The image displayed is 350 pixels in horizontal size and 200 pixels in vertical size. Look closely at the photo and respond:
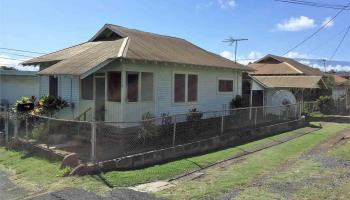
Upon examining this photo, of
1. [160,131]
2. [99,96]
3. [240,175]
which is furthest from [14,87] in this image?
[240,175]

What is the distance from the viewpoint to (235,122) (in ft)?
53.8

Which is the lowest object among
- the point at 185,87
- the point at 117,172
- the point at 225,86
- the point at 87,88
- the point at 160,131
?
the point at 117,172

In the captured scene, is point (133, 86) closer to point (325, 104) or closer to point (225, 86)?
point (225, 86)

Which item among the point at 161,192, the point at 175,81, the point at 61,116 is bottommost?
the point at 161,192

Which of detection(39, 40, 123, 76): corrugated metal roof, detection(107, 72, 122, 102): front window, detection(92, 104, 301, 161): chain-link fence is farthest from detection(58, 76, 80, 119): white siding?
detection(92, 104, 301, 161): chain-link fence

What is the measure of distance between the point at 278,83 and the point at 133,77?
1797cm

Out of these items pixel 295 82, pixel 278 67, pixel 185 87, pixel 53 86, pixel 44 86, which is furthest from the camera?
Answer: pixel 278 67

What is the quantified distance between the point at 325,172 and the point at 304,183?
1.54 meters

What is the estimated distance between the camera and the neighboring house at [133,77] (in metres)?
13.3

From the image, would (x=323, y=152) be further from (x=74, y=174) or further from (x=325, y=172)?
(x=74, y=174)

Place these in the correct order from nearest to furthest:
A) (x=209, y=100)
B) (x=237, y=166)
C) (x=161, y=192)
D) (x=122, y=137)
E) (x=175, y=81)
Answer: (x=161, y=192) → (x=237, y=166) → (x=122, y=137) → (x=175, y=81) → (x=209, y=100)

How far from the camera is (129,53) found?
13156mm

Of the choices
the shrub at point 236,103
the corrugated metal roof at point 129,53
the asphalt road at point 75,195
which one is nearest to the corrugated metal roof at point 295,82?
the shrub at point 236,103

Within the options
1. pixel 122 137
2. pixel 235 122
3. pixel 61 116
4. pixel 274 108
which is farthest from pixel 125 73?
pixel 274 108
